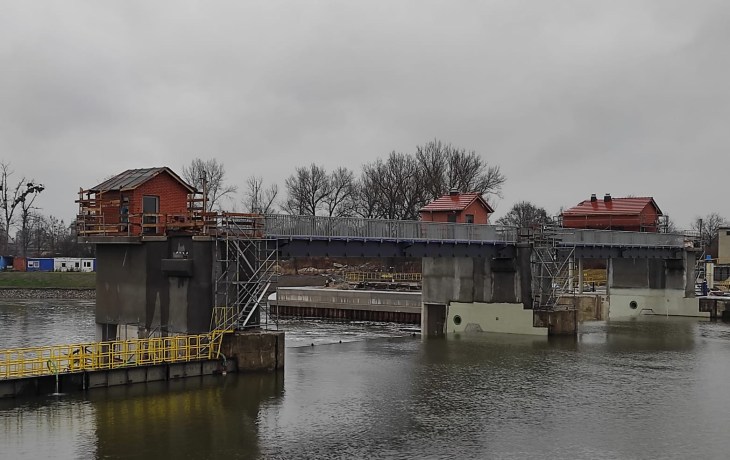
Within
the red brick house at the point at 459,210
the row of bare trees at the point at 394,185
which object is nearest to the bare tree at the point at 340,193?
the row of bare trees at the point at 394,185

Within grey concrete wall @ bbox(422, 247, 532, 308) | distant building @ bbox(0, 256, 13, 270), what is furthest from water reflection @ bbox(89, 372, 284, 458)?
distant building @ bbox(0, 256, 13, 270)

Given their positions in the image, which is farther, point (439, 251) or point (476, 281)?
point (476, 281)

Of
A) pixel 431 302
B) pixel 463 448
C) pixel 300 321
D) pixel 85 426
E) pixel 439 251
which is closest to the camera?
pixel 463 448

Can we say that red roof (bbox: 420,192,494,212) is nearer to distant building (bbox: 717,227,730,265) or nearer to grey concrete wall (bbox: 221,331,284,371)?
grey concrete wall (bbox: 221,331,284,371)

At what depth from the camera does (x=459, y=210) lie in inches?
2327

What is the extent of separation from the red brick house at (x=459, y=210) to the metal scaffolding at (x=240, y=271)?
23765mm

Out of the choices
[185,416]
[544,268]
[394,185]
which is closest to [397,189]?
[394,185]

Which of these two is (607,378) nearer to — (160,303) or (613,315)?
(160,303)

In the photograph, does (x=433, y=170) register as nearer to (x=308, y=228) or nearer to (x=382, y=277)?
(x=382, y=277)

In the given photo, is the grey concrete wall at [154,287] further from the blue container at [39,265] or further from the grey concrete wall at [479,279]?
the blue container at [39,265]

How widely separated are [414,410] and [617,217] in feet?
163

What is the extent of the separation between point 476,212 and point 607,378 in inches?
967

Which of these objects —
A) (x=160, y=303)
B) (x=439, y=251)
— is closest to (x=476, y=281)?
(x=439, y=251)

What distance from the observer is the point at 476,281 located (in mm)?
56531
